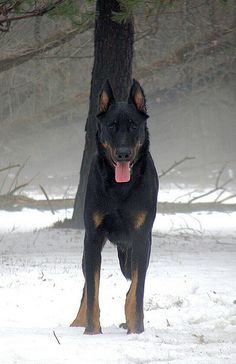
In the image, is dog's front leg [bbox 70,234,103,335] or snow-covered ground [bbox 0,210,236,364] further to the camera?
dog's front leg [bbox 70,234,103,335]

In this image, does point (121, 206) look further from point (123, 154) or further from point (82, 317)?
point (82, 317)

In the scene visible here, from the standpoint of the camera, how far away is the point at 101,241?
20.4 ft

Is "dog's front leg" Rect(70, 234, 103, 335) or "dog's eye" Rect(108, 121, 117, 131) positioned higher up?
"dog's eye" Rect(108, 121, 117, 131)

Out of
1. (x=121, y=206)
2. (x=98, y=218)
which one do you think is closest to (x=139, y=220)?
(x=121, y=206)

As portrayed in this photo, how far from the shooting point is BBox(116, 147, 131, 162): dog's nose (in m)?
6.05

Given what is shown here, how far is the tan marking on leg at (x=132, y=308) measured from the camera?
610 cm

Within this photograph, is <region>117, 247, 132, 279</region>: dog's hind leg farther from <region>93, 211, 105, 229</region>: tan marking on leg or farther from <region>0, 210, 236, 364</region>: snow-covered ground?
<region>93, 211, 105, 229</region>: tan marking on leg

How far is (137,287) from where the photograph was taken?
6.17 metres

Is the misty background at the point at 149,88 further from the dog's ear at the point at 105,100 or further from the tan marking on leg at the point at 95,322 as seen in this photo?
the tan marking on leg at the point at 95,322

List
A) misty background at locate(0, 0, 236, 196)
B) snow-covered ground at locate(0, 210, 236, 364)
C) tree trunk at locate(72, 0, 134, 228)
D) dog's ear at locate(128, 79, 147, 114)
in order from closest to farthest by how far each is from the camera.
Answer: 1. snow-covered ground at locate(0, 210, 236, 364)
2. dog's ear at locate(128, 79, 147, 114)
3. tree trunk at locate(72, 0, 134, 228)
4. misty background at locate(0, 0, 236, 196)

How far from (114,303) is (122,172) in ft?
6.84

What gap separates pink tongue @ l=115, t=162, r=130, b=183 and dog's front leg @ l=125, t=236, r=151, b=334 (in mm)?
429

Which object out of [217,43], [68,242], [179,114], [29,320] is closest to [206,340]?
[29,320]

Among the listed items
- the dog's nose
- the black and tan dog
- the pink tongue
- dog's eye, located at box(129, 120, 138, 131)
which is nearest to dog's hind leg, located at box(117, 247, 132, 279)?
the black and tan dog
